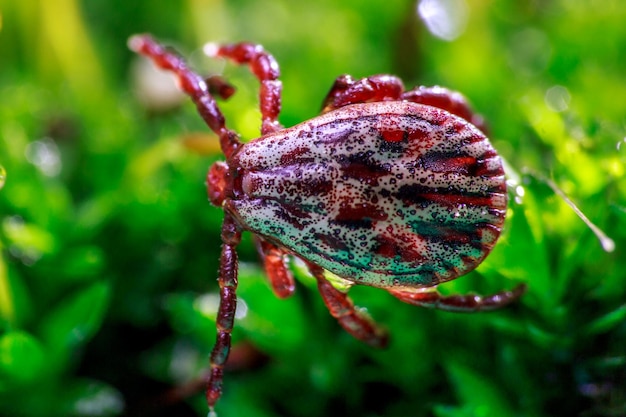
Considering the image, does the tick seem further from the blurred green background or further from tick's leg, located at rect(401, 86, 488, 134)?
the blurred green background

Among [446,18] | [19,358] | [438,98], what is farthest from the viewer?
[446,18]

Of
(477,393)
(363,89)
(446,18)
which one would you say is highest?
(446,18)

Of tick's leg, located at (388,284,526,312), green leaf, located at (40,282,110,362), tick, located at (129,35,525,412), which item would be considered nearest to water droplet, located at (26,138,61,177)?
green leaf, located at (40,282,110,362)

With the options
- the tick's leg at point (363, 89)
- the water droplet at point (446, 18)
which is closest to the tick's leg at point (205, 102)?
the tick's leg at point (363, 89)

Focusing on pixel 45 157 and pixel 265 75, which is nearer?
pixel 265 75

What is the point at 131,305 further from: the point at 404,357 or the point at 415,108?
the point at 415,108

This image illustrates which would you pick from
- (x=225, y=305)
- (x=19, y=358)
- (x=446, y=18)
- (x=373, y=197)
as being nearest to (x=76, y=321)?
(x=19, y=358)

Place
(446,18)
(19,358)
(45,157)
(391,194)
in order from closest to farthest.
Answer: (391,194) < (19,358) < (45,157) < (446,18)

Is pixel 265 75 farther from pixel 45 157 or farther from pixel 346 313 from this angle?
pixel 45 157
